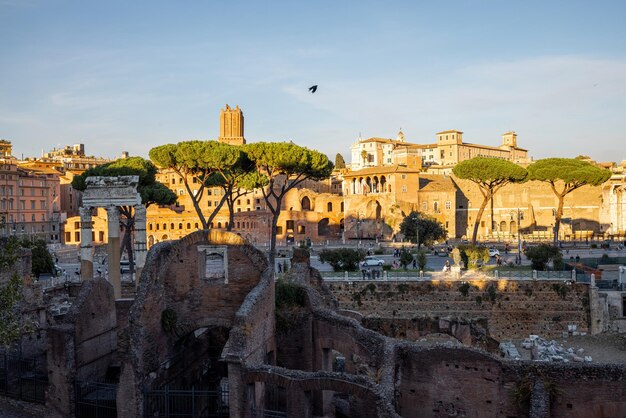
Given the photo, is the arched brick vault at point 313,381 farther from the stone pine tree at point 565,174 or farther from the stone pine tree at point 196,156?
the stone pine tree at point 565,174

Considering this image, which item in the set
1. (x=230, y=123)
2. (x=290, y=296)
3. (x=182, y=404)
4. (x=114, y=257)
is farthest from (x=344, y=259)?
(x=230, y=123)

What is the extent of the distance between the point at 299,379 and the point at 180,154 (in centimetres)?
2090

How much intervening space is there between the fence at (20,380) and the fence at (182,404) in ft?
12.3

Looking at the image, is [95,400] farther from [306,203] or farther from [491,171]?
[306,203]

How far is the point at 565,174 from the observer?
46469 mm

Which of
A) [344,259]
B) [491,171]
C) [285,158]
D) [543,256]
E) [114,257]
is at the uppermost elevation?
[491,171]

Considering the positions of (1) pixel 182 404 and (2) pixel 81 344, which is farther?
(2) pixel 81 344

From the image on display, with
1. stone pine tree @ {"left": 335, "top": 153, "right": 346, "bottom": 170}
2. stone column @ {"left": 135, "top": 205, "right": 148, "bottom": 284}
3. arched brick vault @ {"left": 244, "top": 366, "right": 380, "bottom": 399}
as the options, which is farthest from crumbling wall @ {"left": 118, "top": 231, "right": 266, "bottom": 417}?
stone pine tree @ {"left": 335, "top": 153, "right": 346, "bottom": 170}

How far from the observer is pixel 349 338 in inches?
546

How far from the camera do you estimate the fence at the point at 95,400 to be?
1339 centimetres

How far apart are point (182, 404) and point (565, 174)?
134 feet

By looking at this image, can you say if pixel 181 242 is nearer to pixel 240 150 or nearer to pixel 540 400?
pixel 540 400

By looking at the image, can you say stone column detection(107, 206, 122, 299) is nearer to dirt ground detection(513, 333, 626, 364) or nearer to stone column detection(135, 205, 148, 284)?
stone column detection(135, 205, 148, 284)

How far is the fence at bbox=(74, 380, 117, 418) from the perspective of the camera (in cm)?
1339
